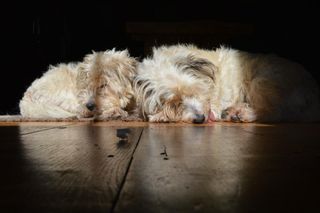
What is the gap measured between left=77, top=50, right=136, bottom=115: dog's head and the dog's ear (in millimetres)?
614

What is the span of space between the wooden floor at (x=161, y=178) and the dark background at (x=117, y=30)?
4.40 metres

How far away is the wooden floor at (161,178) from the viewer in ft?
3.01

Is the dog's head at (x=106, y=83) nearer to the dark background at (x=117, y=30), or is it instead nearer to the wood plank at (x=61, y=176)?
the dark background at (x=117, y=30)

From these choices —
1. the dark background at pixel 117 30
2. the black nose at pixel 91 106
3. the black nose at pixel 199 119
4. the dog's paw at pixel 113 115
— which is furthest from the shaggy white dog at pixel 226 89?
the dark background at pixel 117 30

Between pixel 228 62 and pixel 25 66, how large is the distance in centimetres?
360

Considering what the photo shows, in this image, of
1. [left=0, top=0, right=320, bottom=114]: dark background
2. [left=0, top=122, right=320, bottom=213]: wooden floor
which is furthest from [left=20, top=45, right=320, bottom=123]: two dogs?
[left=0, top=122, right=320, bottom=213]: wooden floor

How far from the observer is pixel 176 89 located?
4.22 meters

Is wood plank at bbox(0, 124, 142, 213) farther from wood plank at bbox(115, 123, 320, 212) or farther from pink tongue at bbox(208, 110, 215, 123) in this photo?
pink tongue at bbox(208, 110, 215, 123)

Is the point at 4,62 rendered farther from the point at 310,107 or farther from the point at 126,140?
the point at 126,140

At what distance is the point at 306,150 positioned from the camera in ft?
5.86

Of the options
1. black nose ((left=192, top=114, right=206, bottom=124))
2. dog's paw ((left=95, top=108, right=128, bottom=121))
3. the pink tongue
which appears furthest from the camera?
dog's paw ((left=95, top=108, right=128, bottom=121))

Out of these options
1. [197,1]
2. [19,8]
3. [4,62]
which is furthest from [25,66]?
[197,1]

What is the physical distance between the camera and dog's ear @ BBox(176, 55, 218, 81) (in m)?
4.32

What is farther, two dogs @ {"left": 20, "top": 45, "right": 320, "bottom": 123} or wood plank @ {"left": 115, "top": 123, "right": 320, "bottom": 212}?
two dogs @ {"left": 20, "top": 45, "right": 320, "bottom": 123}
